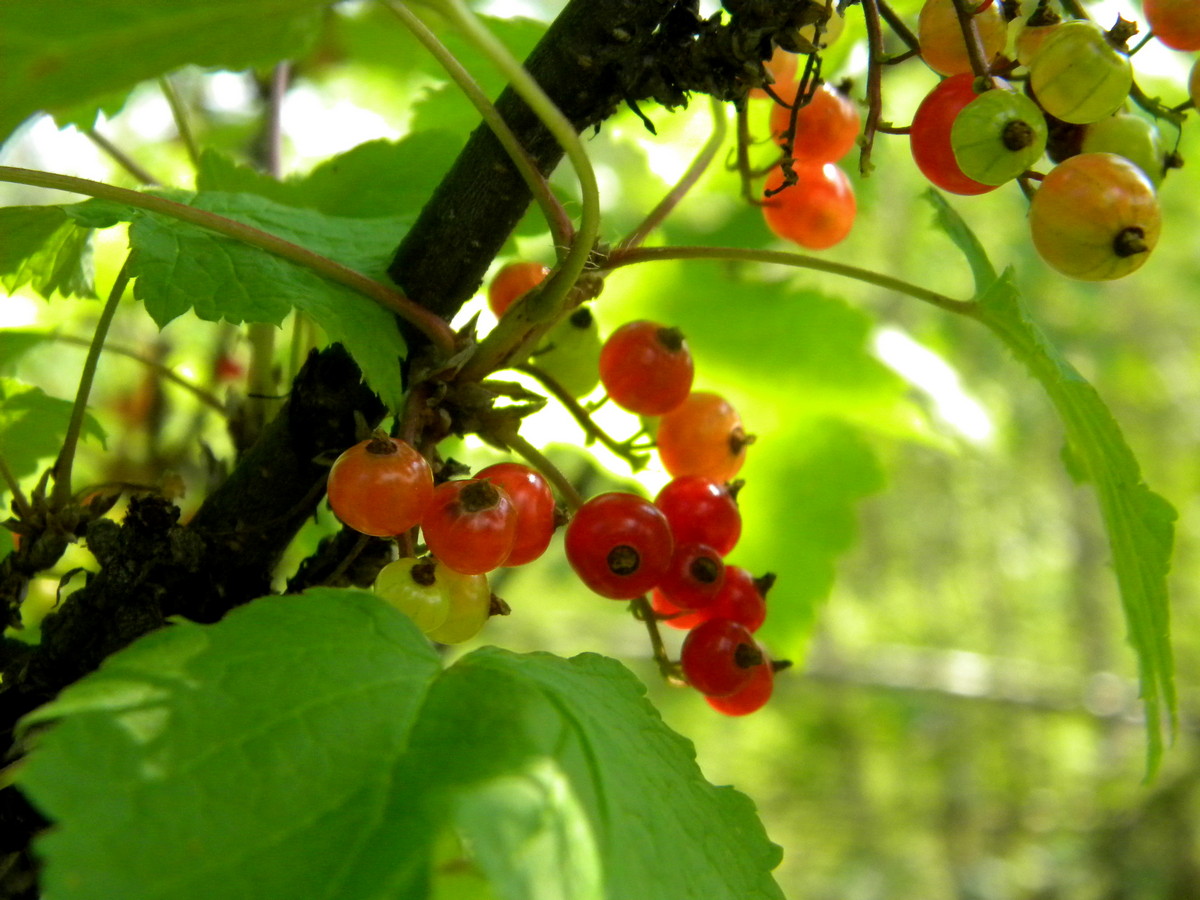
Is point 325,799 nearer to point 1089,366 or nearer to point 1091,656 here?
point 1089,366

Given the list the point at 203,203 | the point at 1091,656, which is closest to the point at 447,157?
the point at 203,203

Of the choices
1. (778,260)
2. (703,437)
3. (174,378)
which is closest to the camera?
(778,260)

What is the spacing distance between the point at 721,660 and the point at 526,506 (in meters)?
0.28

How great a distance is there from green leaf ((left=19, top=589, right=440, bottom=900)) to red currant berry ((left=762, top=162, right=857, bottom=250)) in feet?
2.91

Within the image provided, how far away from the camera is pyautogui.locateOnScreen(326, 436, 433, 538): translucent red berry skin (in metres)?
0.94

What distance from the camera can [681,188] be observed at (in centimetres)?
130

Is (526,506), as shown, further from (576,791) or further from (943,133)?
(943,133)

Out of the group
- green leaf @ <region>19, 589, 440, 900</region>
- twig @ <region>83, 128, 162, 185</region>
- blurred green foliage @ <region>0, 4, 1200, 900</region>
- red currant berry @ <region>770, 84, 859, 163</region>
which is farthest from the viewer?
blurred green foliage @ <region>0, 4, 1200, 900</region>

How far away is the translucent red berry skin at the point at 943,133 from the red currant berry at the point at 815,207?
0.29 m

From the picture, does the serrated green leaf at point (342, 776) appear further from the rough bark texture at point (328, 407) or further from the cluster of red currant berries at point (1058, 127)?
the cluster of red currant berries at point (1058, 127)

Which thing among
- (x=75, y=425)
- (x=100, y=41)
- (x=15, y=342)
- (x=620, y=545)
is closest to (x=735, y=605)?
(x=620, y=545)

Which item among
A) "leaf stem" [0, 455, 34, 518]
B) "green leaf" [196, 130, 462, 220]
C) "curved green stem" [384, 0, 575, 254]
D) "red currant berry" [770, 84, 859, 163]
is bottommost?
"leaf stem" [0, 455, 34, 518]

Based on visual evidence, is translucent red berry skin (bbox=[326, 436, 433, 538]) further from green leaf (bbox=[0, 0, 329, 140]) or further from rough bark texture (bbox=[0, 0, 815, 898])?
green leaf (bbox=[0, 0, 329, 140])

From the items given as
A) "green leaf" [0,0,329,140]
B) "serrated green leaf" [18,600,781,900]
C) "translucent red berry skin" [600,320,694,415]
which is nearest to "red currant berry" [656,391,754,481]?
"translucent red berry skin" [600,320,694,415]
